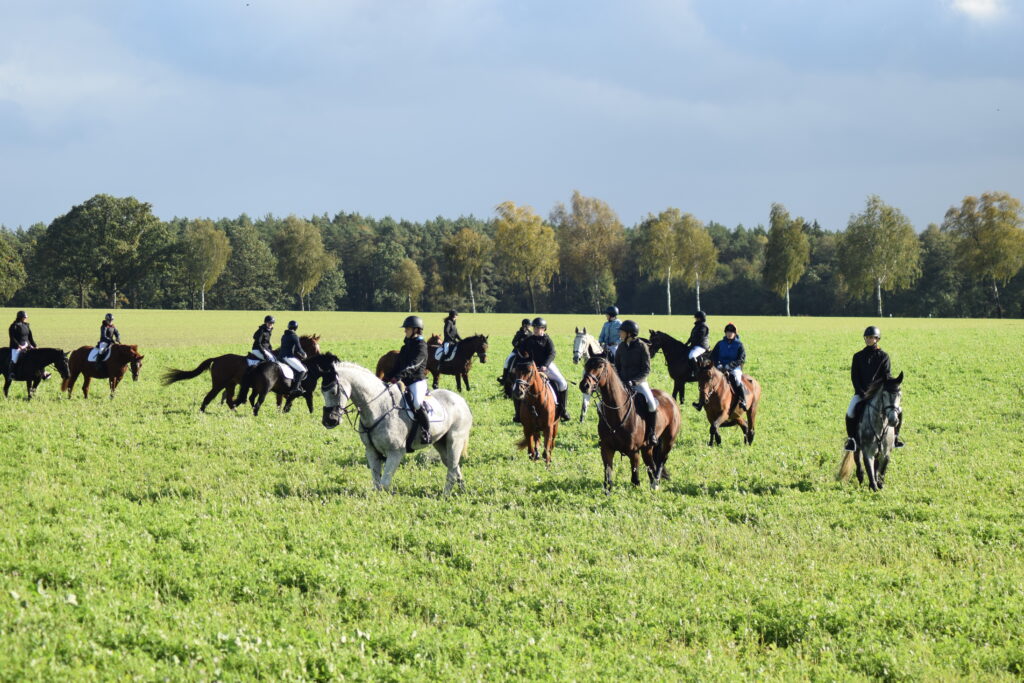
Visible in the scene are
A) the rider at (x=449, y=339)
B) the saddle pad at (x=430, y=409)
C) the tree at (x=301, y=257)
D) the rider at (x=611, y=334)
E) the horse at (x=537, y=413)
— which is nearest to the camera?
the saddle pad at (x=430, y=409)

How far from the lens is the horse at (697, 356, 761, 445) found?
61.8 ft

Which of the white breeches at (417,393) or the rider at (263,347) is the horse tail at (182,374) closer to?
the rider at (263,347)

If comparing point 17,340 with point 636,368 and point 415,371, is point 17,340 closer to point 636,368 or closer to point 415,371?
point 415,371

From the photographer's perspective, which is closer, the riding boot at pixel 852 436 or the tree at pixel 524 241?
the riding boot at pixel 852 436

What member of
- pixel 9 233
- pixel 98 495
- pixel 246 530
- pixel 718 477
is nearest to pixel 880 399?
pixel 718 477

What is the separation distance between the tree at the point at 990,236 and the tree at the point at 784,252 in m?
18.0

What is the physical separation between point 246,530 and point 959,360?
37.4 metres

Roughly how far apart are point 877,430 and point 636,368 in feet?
14.7

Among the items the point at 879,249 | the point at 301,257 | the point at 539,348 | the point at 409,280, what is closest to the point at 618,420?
the point at 539,348

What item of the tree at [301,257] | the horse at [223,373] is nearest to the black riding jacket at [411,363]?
the horse at [223,373]

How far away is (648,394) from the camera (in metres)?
13.8

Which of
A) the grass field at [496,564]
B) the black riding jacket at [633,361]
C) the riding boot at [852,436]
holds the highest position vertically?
the black riding jacket at [633,361]

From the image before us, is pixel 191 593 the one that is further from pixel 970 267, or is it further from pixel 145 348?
pixel 970 267

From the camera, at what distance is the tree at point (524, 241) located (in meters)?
106
